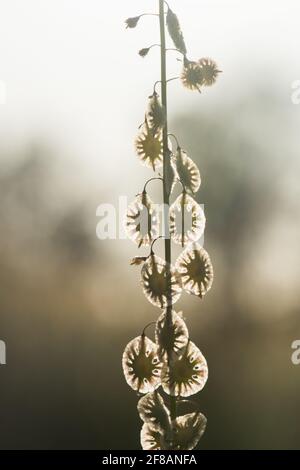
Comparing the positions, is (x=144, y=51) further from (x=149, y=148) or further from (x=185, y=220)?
(x=185, y=220)

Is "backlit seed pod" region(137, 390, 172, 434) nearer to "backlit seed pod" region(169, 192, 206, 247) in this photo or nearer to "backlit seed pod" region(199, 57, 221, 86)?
"backlit seed pod" region(169, 192, 206, 247)

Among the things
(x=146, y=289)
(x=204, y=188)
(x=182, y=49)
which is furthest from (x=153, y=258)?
(x=204, y=188)

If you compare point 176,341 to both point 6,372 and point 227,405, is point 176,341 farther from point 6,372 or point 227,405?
point 6,372

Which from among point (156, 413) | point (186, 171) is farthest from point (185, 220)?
point (156, 413)

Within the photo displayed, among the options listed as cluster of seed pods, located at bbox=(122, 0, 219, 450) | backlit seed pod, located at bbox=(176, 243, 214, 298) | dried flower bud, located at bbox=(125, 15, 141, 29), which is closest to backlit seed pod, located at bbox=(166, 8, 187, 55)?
cluster of seed pods, located at bbox=(122, 0, 219, 450)

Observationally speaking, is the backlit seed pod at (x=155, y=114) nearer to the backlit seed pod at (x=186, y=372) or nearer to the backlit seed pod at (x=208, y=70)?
the backlit seed pod at (x=208, y=70)

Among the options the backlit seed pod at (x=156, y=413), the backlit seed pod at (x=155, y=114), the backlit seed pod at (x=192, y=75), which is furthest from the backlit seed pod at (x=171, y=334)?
the backlit seed pod at (x=192, y=75)
